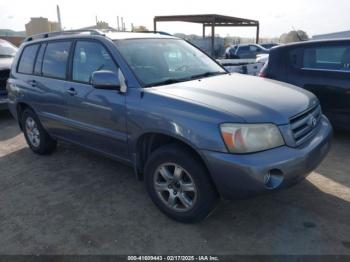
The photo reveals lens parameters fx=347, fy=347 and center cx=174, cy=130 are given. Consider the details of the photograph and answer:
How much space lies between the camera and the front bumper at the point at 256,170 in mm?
2717

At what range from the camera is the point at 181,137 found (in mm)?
2986

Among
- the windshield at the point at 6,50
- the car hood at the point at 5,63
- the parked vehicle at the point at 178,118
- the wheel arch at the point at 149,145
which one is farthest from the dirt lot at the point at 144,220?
the windshield at the point at 6,50

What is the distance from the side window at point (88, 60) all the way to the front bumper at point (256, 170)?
1.61m

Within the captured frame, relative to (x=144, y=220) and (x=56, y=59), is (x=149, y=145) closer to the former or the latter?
(x=144, y=220)

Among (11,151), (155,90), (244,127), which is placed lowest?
(11,151)

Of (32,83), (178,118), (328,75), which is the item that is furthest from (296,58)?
(32,83)

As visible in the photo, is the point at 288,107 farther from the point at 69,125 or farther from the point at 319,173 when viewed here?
the point at 69,125

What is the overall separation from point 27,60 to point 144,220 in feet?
11.0

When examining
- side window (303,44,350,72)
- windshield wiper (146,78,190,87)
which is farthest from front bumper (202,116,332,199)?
side window (303,44,350,72)

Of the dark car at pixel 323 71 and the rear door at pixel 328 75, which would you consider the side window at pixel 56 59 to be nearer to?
the dark car at pixel 323 71

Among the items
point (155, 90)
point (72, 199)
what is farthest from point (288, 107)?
point (72, 199)

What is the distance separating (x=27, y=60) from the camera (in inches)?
209

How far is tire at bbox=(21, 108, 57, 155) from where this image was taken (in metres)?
5.27

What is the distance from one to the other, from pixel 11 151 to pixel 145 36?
3.25 meters
